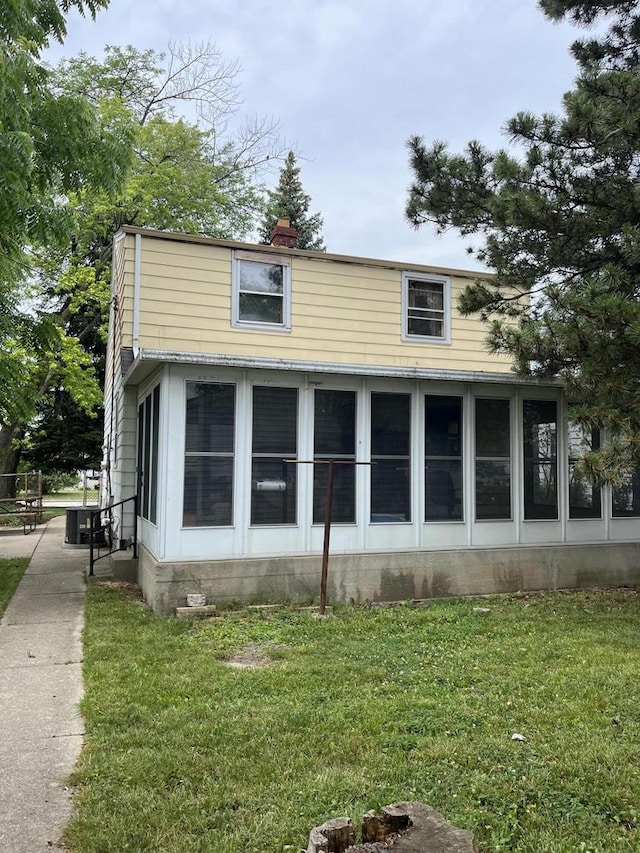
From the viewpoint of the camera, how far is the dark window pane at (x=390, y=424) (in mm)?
7754

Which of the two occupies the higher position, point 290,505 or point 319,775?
point 290,505

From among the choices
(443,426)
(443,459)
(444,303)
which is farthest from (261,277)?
(443,459)

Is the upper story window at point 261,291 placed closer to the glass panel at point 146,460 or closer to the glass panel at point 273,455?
the glass panel at point 146,460

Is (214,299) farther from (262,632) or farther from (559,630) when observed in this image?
(559,630)

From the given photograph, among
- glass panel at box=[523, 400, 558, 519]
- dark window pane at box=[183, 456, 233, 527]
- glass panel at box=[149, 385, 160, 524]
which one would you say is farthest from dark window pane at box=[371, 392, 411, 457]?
glass panel at box=[149, 385, 160, 524]

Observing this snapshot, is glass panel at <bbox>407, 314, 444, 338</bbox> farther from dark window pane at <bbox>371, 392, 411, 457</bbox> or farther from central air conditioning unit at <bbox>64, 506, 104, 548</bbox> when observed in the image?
central air conditioning unit at <bbox>64, 506, 104, 548</bbox>

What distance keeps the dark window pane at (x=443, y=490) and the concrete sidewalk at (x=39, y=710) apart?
13.9 feet

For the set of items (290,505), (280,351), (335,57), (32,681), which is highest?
(335,57)

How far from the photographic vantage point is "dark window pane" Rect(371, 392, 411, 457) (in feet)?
25.4

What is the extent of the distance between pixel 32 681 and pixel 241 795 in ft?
8.24

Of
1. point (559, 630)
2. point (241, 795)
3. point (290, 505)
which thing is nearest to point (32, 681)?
point (241, 795)

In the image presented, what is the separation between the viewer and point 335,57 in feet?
39.9

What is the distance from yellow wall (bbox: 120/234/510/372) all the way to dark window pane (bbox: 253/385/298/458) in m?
1.47

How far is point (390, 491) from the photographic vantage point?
7.75 meters
